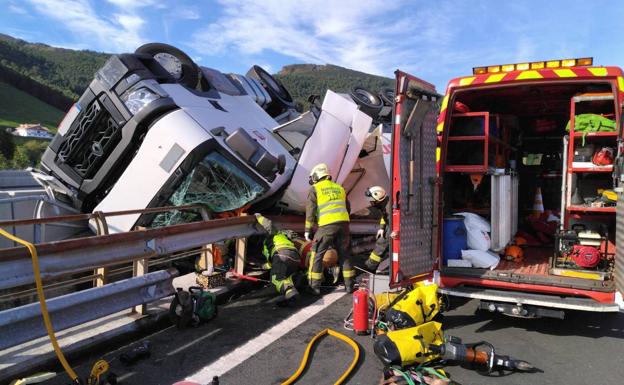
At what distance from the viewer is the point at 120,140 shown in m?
4.82

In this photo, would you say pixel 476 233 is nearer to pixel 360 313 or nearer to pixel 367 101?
pixel 360 313

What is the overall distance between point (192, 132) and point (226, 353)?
2.33m

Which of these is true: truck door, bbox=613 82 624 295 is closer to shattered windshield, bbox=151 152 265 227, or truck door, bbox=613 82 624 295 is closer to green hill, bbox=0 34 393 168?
shattered windshield, bbox=151 152 265 227

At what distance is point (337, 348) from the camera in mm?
3385

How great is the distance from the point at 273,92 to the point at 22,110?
234ft

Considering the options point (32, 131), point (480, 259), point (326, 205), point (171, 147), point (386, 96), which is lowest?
point (480, 259)

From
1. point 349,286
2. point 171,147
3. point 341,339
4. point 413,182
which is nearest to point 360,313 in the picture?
point 341,339

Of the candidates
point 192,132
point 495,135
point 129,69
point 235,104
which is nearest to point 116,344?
point 192,132

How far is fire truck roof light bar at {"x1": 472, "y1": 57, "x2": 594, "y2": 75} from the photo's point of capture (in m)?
3.74

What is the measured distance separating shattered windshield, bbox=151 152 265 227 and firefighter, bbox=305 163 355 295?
63cm

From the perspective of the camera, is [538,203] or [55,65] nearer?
[538,203]

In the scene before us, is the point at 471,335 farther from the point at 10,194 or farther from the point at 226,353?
the point at 10,194

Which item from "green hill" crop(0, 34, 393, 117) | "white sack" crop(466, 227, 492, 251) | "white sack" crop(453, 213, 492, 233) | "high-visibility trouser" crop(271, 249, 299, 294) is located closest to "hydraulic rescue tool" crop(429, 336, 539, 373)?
"white sack" crop(466, 227, 492, 251)

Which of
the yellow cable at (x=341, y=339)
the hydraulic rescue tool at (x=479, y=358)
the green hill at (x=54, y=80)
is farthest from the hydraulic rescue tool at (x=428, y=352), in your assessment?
the green hill at (x=54, y=80)
